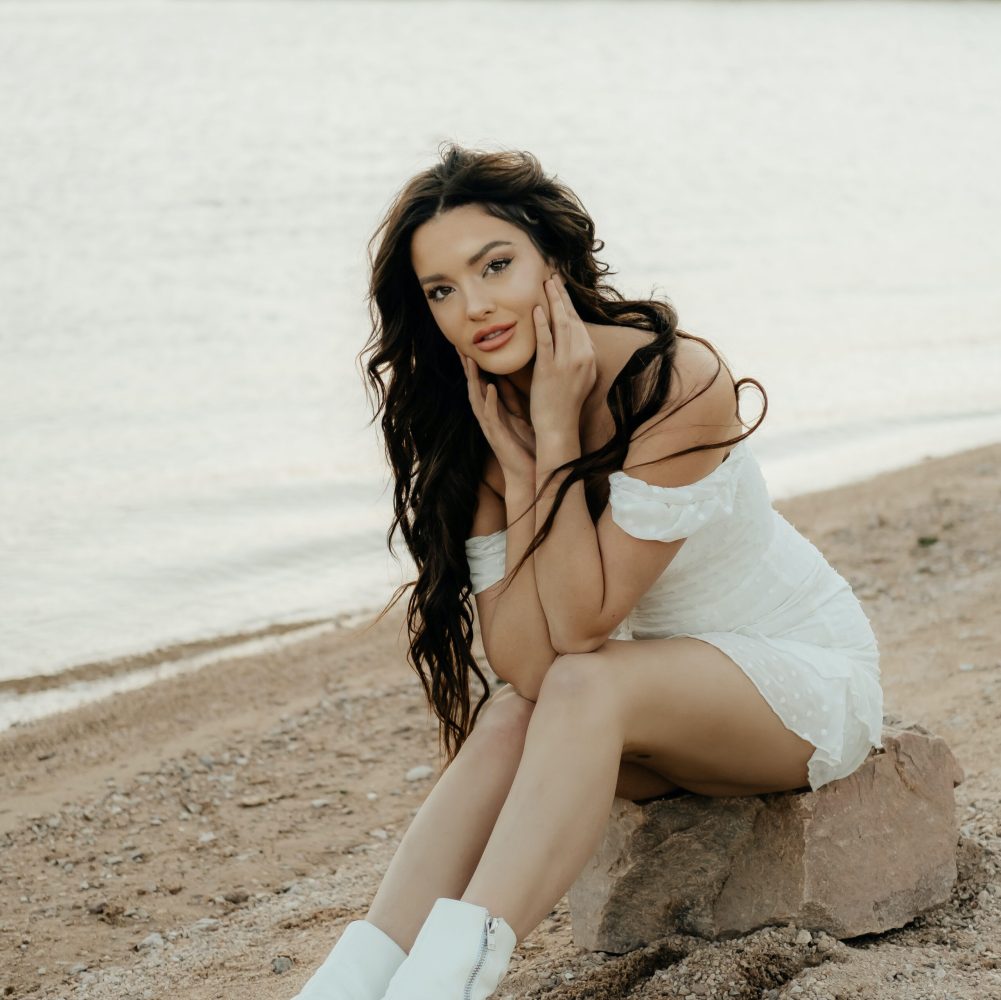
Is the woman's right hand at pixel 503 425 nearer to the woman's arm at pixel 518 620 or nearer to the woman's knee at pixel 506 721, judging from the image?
the woman's arm at pixel 518 620

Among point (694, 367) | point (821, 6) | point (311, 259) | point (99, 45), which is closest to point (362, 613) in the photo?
point (694, 367)

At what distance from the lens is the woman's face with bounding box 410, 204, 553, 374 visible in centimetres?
311

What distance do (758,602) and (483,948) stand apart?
101cm

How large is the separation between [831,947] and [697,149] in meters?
20.4

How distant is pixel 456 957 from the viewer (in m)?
2.41

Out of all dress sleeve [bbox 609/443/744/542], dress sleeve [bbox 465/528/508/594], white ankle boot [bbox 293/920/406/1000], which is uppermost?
dress sleeve [bbox 609/443/744/542]

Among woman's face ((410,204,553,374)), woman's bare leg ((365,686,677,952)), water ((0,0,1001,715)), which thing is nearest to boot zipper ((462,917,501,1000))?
woman's bare leg ((365,686,677,952))

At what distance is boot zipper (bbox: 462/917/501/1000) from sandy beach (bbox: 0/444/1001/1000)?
1.91ft

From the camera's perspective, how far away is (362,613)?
21.3 ft

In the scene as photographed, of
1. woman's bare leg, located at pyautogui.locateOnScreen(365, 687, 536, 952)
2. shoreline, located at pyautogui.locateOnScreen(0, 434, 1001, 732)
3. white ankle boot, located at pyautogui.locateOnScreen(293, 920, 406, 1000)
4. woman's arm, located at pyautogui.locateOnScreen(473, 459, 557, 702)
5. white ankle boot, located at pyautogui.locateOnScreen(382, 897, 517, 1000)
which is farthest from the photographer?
shoreline, located at pyautogui.locateOnScreen(0, 434, 1001, 732)

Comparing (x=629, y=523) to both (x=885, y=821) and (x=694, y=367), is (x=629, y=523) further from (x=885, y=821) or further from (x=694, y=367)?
(x=885, y=821)

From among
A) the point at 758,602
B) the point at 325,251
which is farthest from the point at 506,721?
the point at 325,251

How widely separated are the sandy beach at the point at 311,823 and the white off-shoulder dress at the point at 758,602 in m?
0.47

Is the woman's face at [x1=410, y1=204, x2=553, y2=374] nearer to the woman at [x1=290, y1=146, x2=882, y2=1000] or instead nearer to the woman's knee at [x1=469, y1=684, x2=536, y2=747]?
the woman at [x1=290, y1=146, x2=882, y2=1000]
